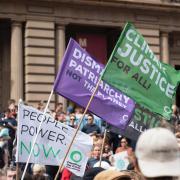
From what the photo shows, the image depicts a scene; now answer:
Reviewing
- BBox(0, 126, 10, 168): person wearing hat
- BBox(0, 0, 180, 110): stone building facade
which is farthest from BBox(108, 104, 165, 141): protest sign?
BBox(0, 0, 180, 110): stone building facade

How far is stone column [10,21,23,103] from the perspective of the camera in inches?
927

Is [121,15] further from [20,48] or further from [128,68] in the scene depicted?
[128,68]

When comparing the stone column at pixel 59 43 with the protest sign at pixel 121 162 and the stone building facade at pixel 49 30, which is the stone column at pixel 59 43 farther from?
the protest sign at pixel 121 162

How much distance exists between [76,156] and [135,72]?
1666mm

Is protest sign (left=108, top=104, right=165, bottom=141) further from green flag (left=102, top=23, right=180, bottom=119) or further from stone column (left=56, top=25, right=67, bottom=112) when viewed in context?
stone column (left=56, top=25, right=67, bottom=112)

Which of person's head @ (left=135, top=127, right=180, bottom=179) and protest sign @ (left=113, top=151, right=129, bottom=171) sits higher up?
person's head @ (left=135, top=127, right=180, bottom=179)

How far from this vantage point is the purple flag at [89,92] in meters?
8.00

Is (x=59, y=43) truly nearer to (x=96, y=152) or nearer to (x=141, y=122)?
(x=96, y=152)

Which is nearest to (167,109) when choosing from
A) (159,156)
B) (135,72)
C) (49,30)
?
(135,72)

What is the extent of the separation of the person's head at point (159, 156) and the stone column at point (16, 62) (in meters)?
21.0

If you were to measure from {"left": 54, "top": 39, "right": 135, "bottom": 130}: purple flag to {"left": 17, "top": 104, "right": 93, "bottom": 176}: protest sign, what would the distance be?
47 centimetres

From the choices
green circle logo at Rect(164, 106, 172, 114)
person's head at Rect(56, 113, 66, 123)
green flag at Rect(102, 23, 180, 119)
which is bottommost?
person's head at Rect(56, 113, 66, 123)

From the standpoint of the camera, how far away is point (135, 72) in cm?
755

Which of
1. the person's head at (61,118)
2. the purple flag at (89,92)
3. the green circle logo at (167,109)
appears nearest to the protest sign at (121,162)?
the purple flag at (89,92)
